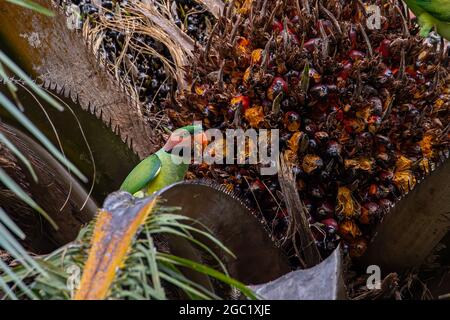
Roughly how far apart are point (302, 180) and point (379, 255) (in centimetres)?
23

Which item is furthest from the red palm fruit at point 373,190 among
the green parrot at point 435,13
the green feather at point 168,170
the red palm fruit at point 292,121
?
the green parrot at point 435,13

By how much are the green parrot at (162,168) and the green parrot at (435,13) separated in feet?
2.99

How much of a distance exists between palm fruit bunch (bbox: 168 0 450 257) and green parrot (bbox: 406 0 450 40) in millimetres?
517

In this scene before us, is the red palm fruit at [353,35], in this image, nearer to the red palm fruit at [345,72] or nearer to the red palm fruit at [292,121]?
the red palm fruit at [345,72]

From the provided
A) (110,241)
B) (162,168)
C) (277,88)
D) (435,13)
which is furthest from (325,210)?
(435,13)

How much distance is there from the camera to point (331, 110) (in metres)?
1.42

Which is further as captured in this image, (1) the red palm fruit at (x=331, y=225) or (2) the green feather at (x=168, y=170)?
(2) the green feather at (x=168, y=170)

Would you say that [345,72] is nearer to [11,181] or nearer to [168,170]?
[168,170]

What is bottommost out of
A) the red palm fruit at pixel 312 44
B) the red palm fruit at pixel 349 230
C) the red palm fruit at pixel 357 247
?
the red palm fruit at pixel 357 247

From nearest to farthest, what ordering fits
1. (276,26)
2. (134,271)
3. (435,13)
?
(134,271)
(276,26)
(435,13)

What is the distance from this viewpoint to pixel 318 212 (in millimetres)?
1396

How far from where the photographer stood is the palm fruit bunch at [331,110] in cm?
140

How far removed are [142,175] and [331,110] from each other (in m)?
0.44
